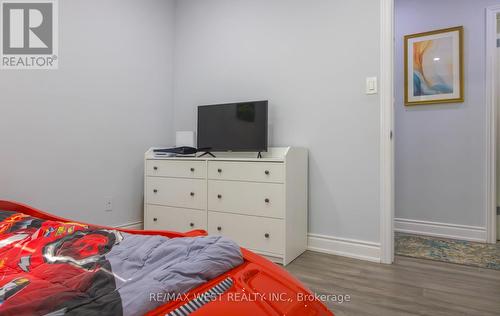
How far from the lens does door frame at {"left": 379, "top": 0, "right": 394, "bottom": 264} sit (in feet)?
7.32

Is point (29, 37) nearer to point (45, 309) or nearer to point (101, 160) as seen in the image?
point (101, 160)

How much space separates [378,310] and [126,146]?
2.43 metres

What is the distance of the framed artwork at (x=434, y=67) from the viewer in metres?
2.94

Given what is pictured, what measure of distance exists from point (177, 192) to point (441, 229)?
2.60 metres

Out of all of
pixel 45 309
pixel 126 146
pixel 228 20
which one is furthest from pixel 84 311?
pixel 228 20

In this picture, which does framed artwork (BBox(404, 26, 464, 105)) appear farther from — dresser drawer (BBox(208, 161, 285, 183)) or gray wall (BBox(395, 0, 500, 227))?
dresser drawer (BBox(208, 161, 285, 183))

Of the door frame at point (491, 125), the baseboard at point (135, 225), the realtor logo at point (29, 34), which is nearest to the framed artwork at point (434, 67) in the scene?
the door frame at point (491, 125)

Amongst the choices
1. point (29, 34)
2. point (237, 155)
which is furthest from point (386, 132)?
point (29, 34)

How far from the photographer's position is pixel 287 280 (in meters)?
0.87

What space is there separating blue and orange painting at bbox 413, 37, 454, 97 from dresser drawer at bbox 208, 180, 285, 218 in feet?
6.64

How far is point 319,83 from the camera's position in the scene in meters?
2.54

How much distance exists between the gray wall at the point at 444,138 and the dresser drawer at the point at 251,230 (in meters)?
1.74

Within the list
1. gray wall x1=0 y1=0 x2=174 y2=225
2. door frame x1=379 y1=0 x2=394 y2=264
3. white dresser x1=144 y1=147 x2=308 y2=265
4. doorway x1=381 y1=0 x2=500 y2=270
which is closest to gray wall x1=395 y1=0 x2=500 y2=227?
doorway x1=381 y1=0 x2=500 y2=270

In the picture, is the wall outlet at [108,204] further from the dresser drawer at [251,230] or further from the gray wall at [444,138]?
the gray wall at [444,138]
